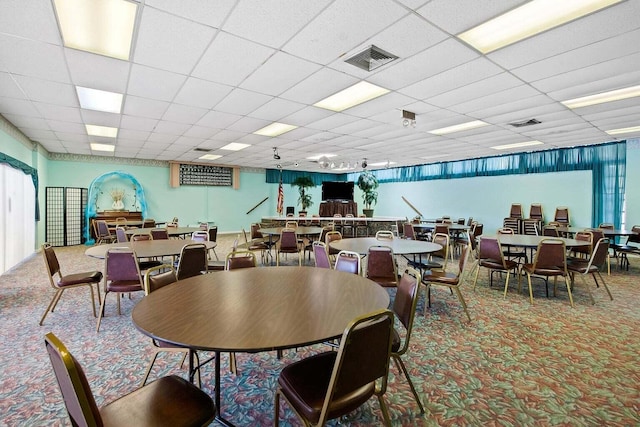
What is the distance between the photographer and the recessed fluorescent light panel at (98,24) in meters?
2.50

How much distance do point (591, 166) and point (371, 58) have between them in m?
9.06

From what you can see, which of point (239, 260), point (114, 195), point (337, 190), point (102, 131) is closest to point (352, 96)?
point (239, 260)

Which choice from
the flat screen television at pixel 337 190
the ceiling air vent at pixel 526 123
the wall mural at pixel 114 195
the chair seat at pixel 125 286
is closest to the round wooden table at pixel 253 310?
the chair seat at pixel 125 286

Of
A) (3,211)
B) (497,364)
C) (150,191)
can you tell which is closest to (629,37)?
(497,364)

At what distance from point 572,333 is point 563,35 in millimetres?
3025

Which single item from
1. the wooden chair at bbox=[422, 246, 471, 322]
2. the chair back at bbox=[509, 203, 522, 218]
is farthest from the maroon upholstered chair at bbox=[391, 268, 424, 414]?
the chair back at bbox=[509, 203, 522, 218]

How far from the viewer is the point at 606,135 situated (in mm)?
7363

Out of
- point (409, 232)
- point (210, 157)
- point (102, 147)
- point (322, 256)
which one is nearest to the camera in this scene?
point (322, 256)

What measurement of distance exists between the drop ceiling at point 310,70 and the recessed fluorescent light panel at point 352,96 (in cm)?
16

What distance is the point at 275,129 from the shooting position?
6.79 m

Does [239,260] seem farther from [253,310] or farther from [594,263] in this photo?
[594,263]

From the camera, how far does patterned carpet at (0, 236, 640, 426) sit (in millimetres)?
2072

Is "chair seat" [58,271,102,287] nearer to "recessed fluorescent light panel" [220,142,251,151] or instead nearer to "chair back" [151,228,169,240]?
"chair back" [151,228,169,240]

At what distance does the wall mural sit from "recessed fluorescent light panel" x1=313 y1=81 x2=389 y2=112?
29.7 ft
